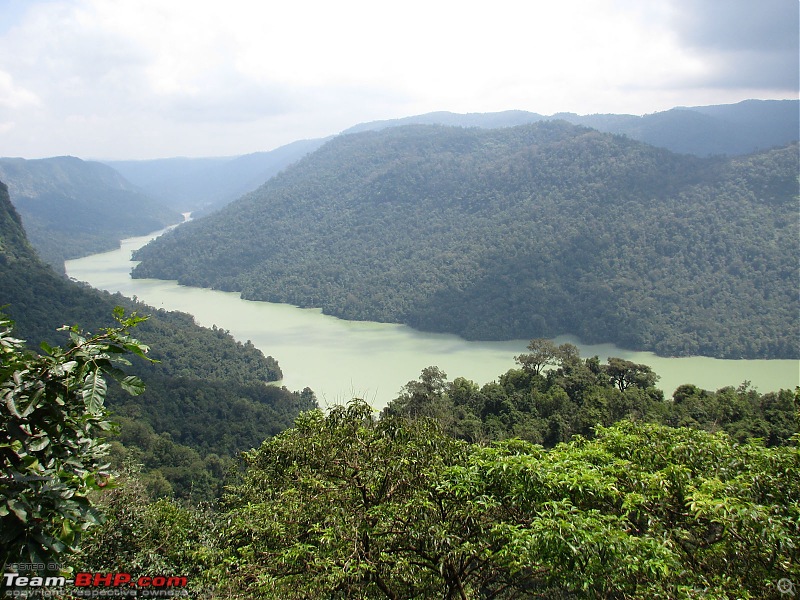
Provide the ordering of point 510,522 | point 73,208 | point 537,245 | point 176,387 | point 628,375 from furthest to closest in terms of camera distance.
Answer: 1. point 73,208
2. point 537,245
3. point 176,387
4. point 628,375
5. point 510,522

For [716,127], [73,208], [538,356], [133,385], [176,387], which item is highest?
[716,127]

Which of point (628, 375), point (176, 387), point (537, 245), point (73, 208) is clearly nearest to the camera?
point (628, 375)

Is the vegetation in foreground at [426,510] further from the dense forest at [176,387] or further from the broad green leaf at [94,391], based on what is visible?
the dense forest at [176,387]

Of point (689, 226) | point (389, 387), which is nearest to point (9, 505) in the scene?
point (389, 387)

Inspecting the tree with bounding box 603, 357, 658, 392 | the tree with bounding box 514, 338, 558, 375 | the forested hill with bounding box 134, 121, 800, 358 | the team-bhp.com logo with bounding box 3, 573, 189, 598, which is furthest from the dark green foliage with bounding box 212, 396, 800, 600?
the forested hill with bounding box 134, 121, 800, 358

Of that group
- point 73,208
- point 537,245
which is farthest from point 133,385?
point 73,208

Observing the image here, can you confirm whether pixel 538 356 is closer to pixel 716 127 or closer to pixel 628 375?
pixel 628 375

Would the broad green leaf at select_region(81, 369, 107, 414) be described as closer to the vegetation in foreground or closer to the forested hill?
the vegetation in foreground
